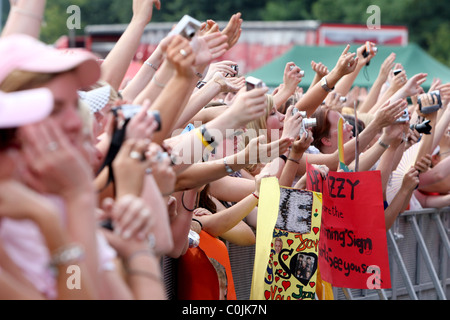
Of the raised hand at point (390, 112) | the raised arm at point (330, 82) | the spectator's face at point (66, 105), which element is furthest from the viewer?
the raised arm at point (330, 82)

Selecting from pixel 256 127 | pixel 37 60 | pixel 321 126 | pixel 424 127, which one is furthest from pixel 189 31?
pixel 424 127

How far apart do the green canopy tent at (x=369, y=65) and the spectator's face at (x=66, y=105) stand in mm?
10330

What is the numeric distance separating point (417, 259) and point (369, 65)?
6.41 metres

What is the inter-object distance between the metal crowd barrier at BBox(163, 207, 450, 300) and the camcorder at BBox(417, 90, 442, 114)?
894 millimetres

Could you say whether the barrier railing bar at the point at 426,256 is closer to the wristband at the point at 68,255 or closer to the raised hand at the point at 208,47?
the raised hand at the point at 208,47

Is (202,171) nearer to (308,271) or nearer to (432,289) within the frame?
(308,271)

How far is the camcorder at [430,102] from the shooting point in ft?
18.8

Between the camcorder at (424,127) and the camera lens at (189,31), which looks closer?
the camera lens at (189,31)

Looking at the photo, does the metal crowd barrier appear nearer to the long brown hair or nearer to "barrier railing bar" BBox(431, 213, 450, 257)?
"barrier railing bar" BBox(431, 213, 450, 257)

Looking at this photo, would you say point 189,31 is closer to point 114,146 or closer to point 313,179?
point 114,146

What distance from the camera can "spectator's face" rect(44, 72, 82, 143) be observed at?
1.85 m

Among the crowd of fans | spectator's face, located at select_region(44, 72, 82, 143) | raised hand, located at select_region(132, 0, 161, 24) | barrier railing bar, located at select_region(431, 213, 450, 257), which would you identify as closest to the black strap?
the crowd of fans

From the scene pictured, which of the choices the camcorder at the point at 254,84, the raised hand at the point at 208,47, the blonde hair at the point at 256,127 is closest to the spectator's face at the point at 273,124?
the blonde hair at the point at 256,127
